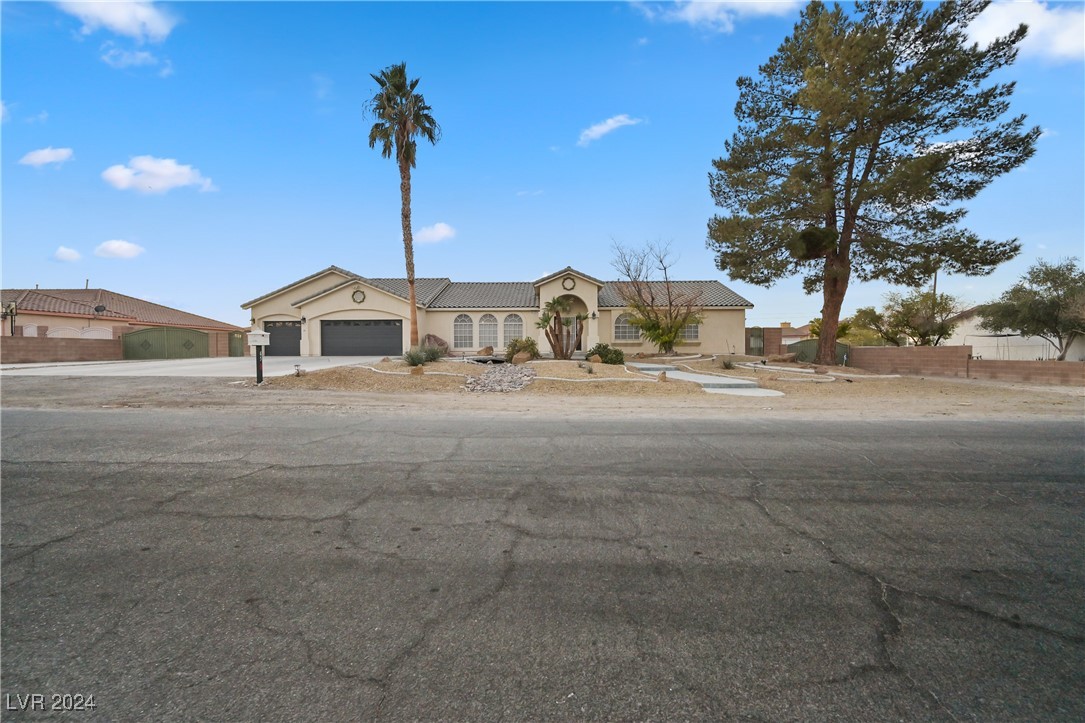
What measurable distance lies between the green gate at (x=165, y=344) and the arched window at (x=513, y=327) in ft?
63.0

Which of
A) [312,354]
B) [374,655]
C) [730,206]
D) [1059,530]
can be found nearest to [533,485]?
[374,655]

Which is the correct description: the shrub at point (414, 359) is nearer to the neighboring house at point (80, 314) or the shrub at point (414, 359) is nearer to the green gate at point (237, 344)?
the neighboring house at point (80, 314)

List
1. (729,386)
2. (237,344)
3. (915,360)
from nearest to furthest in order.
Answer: (729,386), (915,360), (237,344)

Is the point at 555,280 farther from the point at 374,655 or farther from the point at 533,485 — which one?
the point at 374,655

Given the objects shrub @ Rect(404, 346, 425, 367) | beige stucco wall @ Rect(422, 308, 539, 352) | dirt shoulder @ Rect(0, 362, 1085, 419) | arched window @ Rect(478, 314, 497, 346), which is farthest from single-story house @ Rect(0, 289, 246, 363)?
shrub @ Rect(404, 346, 425, 367)

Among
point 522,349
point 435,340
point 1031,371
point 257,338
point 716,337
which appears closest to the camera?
point 257,338

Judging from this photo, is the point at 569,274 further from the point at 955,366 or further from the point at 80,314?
the point at 80,314

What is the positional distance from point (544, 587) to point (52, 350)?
34012mm

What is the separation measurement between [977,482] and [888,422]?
391 centimetres

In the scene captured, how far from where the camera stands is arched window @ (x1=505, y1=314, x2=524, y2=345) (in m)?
31.6

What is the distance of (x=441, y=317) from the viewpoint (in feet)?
104

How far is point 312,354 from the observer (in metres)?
30.5

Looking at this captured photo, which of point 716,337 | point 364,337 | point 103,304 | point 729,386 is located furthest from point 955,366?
point 103,304

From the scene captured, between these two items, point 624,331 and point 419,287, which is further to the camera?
point 419,287
